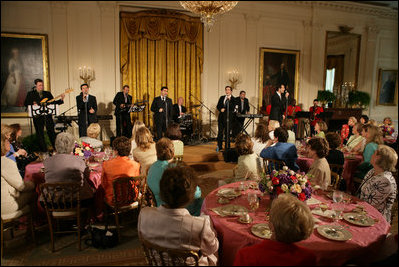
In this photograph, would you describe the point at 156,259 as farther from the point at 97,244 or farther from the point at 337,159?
the point at 337,159

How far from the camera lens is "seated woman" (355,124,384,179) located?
4.25 m

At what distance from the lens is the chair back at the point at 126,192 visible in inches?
129

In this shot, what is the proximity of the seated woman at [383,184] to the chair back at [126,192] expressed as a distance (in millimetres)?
2384

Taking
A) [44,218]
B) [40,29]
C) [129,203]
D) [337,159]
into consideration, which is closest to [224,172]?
[337,159]

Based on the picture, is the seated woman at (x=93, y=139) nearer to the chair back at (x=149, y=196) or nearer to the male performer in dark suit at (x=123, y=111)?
the chair back at (x=149, y=196)

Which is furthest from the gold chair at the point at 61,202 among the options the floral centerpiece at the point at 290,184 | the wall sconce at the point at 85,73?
the wall sconce at the point at 85,73

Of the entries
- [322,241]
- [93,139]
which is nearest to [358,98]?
[93,139]

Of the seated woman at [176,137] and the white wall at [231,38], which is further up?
the white wall at [231,38]

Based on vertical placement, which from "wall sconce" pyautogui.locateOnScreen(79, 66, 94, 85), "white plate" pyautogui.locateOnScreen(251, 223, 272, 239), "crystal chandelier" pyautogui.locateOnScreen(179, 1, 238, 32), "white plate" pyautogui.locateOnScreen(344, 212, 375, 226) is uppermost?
"crystal chandelier" pyautogui.locateOnScreen(179, 1, 238, 32)

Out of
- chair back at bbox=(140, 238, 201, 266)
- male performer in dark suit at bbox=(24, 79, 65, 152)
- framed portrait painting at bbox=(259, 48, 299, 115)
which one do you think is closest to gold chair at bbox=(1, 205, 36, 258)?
chair back at bbox=(140, 238, 201, 266)

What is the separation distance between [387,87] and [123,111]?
10.5 meters

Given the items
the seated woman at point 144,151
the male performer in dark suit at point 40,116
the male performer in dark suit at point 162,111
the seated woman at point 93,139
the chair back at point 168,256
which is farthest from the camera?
the male performer in dark suit at point 162,111

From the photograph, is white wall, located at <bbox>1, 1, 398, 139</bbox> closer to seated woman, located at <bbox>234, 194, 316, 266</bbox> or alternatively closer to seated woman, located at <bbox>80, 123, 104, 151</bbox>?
seated woman, located at <bbox>80, 123, 104, 151</bbox>

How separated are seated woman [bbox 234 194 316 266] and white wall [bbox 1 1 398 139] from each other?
755 cm
